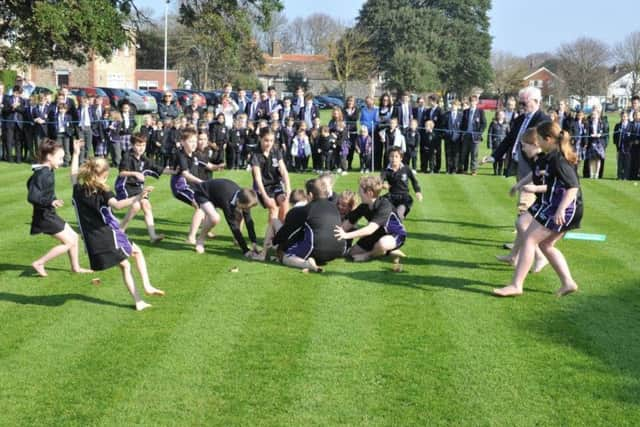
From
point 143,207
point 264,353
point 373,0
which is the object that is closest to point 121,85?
point 373,0

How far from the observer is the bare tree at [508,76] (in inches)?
3177

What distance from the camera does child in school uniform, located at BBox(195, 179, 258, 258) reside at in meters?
9.72

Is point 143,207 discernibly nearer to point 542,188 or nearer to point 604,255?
point 542,188

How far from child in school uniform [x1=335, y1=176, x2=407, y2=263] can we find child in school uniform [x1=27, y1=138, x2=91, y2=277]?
10.3ft

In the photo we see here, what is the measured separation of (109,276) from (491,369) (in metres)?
4.83

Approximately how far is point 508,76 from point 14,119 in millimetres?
68343

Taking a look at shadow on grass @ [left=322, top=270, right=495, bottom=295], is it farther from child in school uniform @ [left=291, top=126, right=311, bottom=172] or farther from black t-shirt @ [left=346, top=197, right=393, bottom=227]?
child in school uniform @ [left=291, top=126, right=311, bottom=172]

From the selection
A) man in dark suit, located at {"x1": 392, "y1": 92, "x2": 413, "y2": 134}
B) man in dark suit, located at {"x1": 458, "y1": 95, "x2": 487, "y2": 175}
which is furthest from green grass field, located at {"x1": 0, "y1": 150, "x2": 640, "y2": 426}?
man in dark suit, located at {"x1": 392, "y1": 92, "x2": 413, "y2": 134}

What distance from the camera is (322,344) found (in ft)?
Result: 21.5

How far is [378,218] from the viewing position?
945cm

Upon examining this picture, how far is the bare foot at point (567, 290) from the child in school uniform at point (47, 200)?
5415mm

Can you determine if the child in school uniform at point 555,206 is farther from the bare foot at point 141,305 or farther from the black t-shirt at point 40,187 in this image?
the black t-shirt at point 40,187

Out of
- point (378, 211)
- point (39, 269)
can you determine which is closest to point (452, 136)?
point (378, 211)

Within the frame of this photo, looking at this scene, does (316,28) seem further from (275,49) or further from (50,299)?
(50,299)
